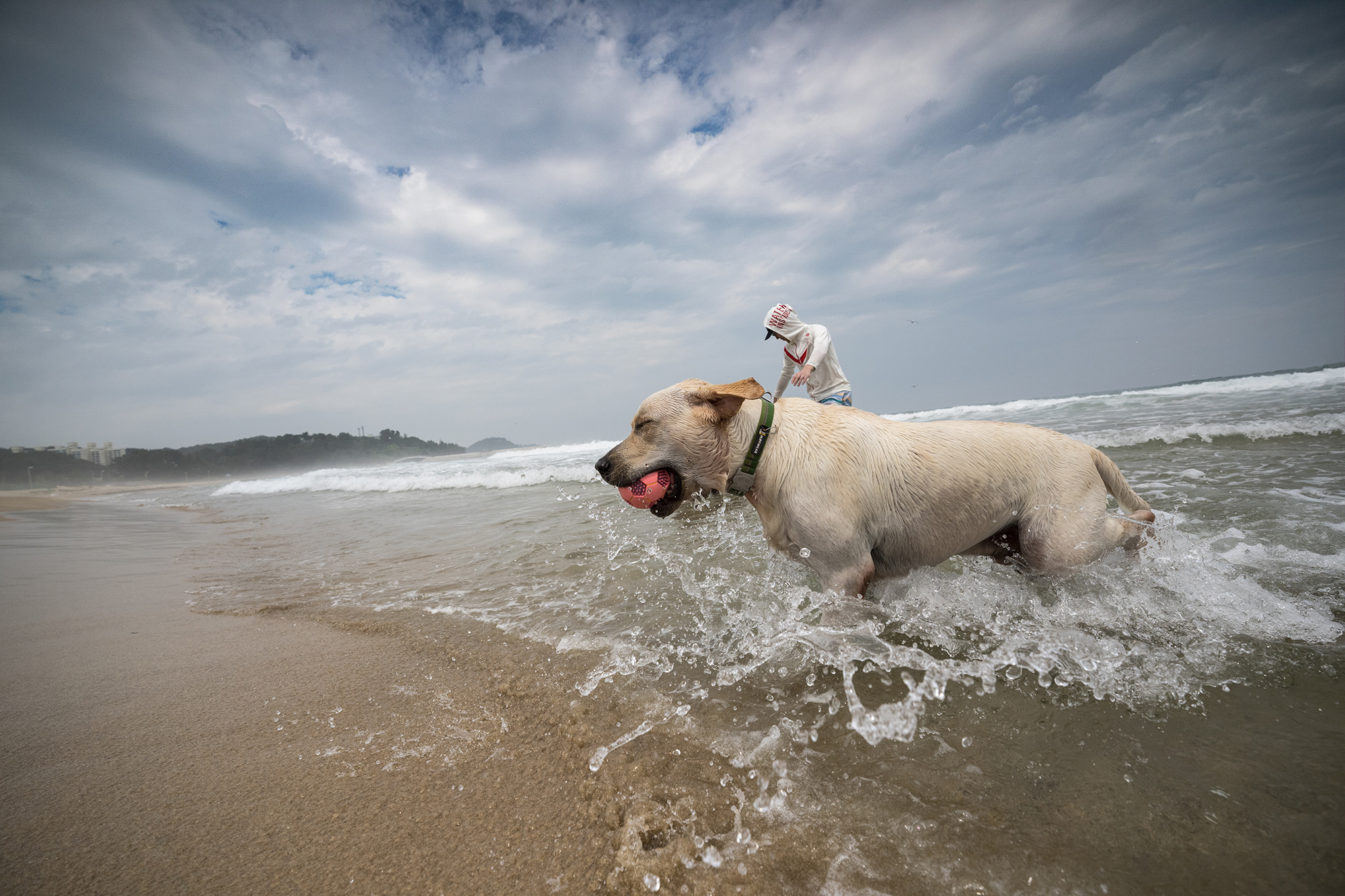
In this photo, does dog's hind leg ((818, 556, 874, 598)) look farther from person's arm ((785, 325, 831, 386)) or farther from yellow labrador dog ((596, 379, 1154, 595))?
person's arm ((785, 325, 831, 386))

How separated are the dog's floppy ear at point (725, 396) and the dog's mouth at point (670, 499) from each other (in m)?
0.45

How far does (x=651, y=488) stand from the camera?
316 centimetres

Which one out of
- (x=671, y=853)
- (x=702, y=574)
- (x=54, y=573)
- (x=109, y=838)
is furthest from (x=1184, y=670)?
Result: (x=54, y=573)

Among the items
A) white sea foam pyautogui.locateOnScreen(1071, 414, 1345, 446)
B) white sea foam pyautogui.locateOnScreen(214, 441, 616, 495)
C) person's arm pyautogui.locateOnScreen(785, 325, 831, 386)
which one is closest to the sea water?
person's arm pyautogui.locateOnScreen(785, 325, 831, 386)

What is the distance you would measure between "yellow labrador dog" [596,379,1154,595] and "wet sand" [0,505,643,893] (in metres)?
1.49

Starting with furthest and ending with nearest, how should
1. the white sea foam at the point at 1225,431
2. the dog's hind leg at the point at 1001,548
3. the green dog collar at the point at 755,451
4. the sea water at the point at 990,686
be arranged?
the white sea foam at the point at 1225,431
the dog's hind leg at the point at 1001,548
the green dog collar at the point at 755,451
the sea water at the point at 990,686

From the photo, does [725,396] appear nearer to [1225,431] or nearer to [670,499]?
[670,499]

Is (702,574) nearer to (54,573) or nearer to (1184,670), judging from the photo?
(1184,670)

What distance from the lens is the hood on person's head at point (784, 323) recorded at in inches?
254

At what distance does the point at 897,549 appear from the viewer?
10.1 feet

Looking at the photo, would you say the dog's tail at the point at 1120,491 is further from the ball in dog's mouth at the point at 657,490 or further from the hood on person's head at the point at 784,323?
the hood on person's head at the point at 784,323

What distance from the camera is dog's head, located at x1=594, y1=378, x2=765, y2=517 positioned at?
299 centimetres

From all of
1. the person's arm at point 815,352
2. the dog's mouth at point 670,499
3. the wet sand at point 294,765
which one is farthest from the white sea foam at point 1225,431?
the wet sand at point 294,765

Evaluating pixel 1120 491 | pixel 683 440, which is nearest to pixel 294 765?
pixel 683 440
